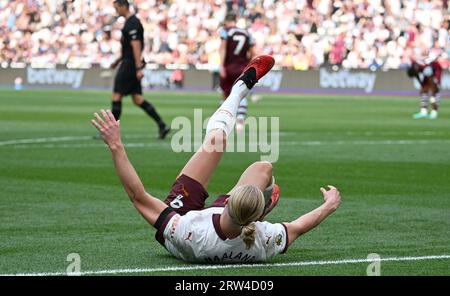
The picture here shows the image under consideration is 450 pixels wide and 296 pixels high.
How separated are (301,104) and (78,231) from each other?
2882cm

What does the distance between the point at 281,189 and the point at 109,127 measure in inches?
231

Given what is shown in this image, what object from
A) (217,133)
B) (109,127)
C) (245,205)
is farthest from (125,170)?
(217,133)

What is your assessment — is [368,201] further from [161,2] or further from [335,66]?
[161,2]

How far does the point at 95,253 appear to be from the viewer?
28.6 feet

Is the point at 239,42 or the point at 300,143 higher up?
the point at 239,42

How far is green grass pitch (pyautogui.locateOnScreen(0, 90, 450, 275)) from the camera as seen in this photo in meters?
8.62

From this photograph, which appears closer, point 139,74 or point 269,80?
point 139,74

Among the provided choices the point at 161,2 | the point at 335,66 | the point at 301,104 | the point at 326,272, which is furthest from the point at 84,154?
the point at 161,2

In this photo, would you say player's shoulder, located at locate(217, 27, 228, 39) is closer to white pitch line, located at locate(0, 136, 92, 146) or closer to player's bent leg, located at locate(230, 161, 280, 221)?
white pitch line, located at locate(0, 136, 92, 146)

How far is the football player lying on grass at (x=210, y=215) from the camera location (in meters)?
7.76

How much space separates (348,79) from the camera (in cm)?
4781

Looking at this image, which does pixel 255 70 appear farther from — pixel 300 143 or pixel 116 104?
pixel 116 104

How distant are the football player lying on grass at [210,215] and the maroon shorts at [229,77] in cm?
1628

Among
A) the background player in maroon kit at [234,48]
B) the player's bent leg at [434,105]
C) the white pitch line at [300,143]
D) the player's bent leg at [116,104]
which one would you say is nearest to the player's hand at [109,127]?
the white pitch line at [300,143]
